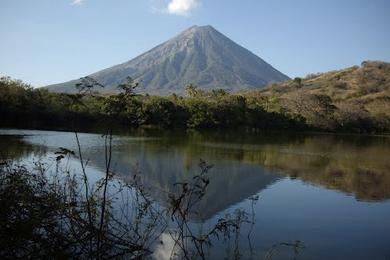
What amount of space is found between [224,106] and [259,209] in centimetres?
5892

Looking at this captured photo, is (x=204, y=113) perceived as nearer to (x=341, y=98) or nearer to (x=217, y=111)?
(x=217, y=111)

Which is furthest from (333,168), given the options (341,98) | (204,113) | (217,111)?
(341,98)

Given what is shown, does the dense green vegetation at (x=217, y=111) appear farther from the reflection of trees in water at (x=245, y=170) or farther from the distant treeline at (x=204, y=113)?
the reflection of trees in water at (x=245, y=170)

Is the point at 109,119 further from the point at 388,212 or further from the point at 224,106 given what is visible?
the point at 224,106

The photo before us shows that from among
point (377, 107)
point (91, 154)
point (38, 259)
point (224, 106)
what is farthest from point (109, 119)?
point (377, 107)

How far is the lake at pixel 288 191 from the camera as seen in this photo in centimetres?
1134

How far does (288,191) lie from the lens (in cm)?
1878

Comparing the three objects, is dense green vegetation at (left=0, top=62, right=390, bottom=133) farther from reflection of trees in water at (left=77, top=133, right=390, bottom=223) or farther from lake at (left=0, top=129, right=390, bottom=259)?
lake at (left=0, top=129, right=390, bottom=259)

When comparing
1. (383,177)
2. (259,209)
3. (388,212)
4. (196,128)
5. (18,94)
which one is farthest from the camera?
(196,128)

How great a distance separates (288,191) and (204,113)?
51646 mm

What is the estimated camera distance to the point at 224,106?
7325cm

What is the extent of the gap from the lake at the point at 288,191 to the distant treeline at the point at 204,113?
635cm

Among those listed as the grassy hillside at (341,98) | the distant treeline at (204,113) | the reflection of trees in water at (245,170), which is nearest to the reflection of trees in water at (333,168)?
the reflection of trees in water at (245,170)

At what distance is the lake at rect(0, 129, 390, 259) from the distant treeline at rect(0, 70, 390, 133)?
6.35 meters
